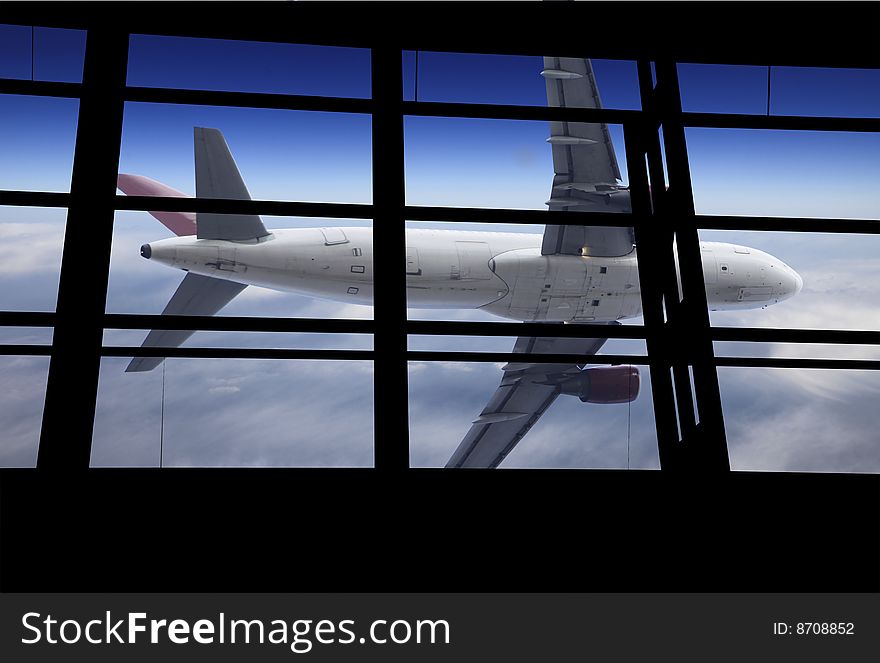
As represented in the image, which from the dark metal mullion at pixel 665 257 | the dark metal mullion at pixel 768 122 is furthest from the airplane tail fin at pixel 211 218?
the dark metal mullion at pixel 768 122

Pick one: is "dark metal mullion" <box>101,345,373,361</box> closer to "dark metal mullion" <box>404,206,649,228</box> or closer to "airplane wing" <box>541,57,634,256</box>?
Result: "dark metal mullion" <box>404,206,649,228</box>

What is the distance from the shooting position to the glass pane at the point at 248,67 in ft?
88.9

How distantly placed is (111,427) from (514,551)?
40.5 metres

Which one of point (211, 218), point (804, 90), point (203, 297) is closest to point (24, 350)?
point (211, 218)

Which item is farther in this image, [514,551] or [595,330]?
[595,330]

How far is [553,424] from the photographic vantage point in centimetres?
4916

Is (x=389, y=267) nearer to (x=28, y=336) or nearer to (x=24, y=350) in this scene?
(x=24, y=350)

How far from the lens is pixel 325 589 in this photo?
305 centimetres

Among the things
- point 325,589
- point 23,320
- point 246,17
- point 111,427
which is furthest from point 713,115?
point 111,427

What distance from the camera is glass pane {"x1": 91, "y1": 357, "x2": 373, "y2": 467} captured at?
3622 cm

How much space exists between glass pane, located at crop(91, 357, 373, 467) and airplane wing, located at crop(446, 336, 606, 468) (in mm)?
10234

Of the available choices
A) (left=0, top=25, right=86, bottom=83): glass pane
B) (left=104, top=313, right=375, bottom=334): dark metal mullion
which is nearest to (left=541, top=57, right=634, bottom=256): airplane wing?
(left=0, top=25, right=86, bottom=83): glass pane

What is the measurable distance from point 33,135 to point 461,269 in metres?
28.0

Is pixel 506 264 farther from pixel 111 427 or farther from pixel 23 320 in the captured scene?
pixel 111 427
